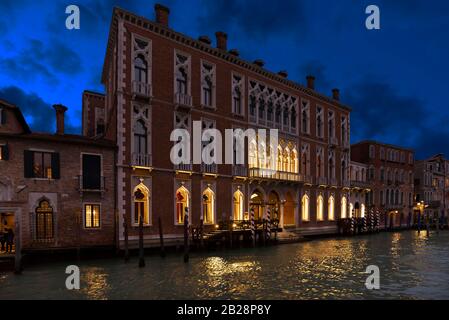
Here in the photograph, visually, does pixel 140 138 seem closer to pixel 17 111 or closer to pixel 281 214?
pixel 17 111

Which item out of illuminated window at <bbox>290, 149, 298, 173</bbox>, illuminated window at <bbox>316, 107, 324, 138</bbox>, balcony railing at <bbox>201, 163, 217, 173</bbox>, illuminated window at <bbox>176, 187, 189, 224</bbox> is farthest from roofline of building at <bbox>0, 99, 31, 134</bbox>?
illuminated window at <bbox>316, 107, 324, 138</bbox>

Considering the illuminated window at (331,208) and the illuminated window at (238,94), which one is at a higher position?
the illuminated window at (238,94)

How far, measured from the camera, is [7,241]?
59.9ft

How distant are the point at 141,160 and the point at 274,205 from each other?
44.2 feet

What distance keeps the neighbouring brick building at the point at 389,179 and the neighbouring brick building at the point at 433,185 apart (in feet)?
12.0

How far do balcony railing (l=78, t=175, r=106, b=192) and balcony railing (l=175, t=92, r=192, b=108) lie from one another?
656 cm

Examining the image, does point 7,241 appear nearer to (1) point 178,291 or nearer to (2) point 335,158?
(1) point 178,291

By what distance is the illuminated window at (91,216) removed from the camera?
2002 cm

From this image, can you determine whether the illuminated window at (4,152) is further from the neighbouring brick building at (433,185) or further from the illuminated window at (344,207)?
the neighbouring brick building at (433,185)

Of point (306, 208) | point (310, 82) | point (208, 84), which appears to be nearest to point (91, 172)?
point (208, 84)

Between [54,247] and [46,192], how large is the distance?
273 centimetres

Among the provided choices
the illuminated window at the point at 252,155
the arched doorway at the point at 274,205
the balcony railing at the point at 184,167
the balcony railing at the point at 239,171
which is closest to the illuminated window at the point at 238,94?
the illuminated window at the point at 252,155

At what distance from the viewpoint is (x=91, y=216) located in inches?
795
